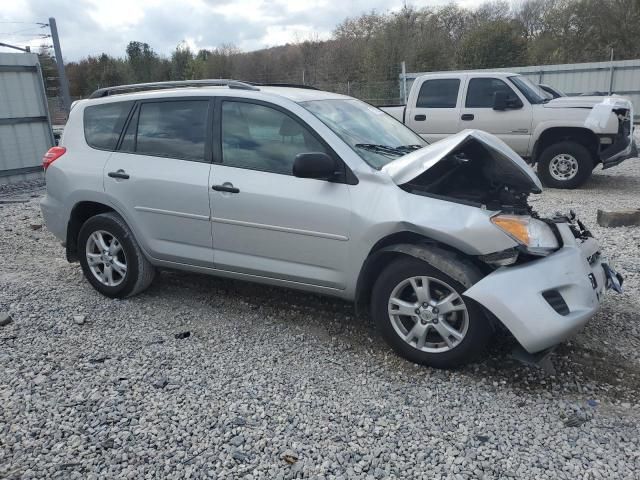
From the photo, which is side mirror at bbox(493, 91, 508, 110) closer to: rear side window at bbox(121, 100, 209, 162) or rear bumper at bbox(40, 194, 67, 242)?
rear side window at bbox(121, 100, 209, 162)

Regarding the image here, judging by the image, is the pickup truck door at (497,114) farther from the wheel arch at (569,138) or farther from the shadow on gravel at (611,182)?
the shadow on gravel at (611,182)

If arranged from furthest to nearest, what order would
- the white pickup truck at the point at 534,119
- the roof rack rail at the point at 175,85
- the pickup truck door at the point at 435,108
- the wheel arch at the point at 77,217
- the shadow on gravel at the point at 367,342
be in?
the pickup truck door at the point at 435,108
the white pickup truck at the point at 534,119
the wheel arch at the point at 77,217
the roof rack rail at the point at 175,85
the shadow on gravel at the point at 367,342

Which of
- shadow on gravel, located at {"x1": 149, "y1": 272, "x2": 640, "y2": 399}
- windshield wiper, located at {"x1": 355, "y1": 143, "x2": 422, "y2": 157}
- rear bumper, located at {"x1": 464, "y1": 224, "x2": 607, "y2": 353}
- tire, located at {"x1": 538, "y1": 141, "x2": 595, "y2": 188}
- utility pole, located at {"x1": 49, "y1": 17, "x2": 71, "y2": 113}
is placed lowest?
shadow on gravel, located at {"x1": 149, "y1": 272, "x2": 640, "y2": 399}

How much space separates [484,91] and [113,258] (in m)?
7.29

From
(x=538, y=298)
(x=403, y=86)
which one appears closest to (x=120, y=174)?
(x=538, y=298)

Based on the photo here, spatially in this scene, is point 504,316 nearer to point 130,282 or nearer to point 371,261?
point 371,261

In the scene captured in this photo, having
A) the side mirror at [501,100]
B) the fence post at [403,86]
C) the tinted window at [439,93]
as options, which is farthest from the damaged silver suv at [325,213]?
the fence post at [403,86]

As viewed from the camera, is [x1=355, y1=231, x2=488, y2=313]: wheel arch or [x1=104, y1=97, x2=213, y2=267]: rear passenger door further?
[x1=104, y1=97, x2=213, y2=267]: rear passenger door

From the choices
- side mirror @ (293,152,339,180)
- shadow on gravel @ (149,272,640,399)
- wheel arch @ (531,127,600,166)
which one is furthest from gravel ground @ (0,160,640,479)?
wheel arch @ (531,127,600,166)

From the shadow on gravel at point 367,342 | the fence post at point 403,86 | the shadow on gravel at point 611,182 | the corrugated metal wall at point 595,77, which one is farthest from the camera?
the fence post at point 403,86

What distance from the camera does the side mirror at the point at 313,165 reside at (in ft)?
11.5

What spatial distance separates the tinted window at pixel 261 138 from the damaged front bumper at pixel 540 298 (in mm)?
1465

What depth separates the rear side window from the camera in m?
4.26

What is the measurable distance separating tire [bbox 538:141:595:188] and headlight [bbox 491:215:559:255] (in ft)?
20.8
